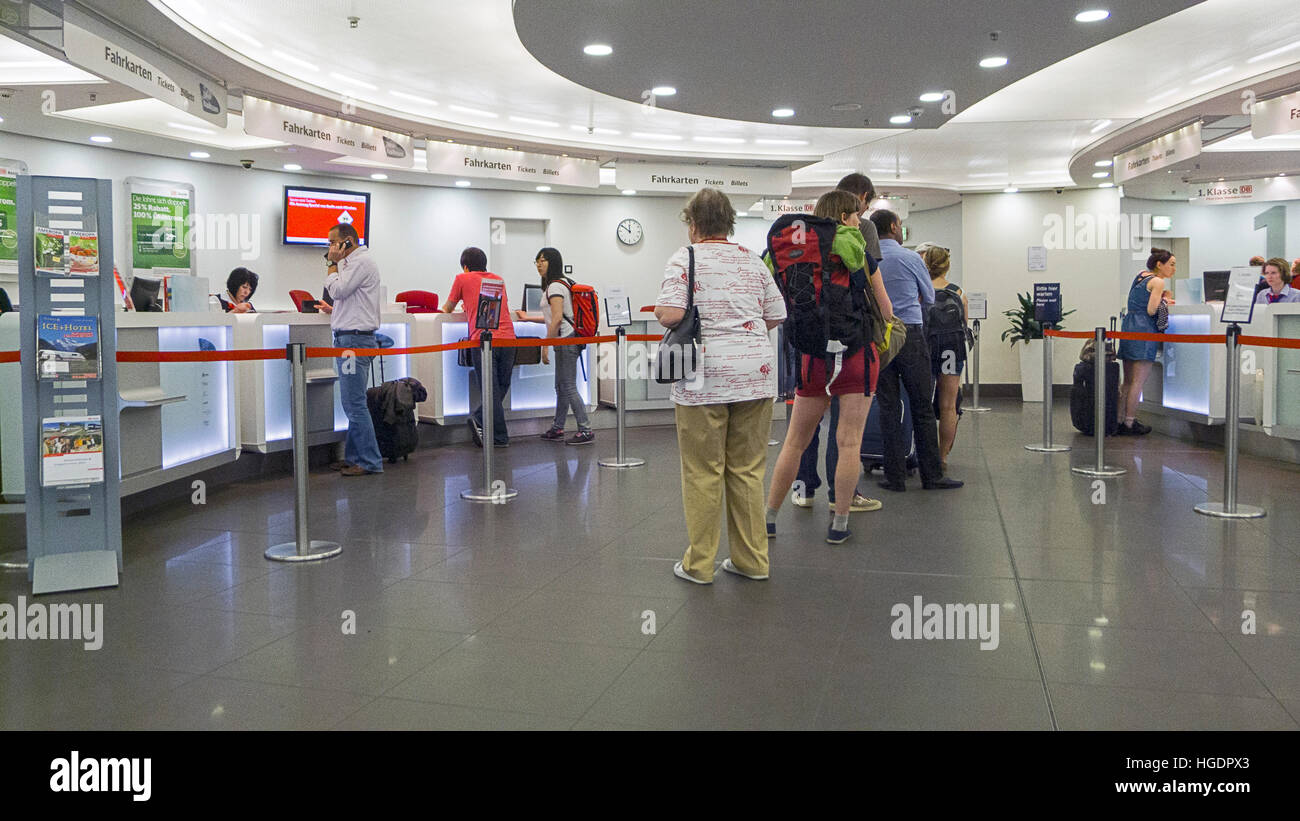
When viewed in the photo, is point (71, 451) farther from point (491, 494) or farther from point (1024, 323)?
point (1024, 323)

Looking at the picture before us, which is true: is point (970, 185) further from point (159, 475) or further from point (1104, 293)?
point (159, 475)

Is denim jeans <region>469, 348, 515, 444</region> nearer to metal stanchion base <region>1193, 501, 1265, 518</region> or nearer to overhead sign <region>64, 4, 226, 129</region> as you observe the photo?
overhead sign <region>64, 4, 226, 129</region>

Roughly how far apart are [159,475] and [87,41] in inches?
108

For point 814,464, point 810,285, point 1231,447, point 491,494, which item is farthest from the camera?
point 491,494

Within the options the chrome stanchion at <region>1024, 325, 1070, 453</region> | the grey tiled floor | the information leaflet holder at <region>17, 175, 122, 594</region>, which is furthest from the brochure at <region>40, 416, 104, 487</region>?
the chrome stanchion at <region>1024, 325, 1070, 453</region>

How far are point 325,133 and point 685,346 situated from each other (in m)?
6.63

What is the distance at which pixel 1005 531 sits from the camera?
15.8ft

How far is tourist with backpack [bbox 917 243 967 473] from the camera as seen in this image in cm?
638

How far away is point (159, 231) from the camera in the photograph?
408 inches

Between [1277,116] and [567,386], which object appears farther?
[567,386]

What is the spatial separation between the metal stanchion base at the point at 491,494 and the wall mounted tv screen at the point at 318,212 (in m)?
6.56

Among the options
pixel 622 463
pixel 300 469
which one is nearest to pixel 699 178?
pixel 622 463

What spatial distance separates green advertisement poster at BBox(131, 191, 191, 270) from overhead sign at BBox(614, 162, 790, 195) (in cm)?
512

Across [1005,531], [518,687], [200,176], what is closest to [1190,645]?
[1005,531]
